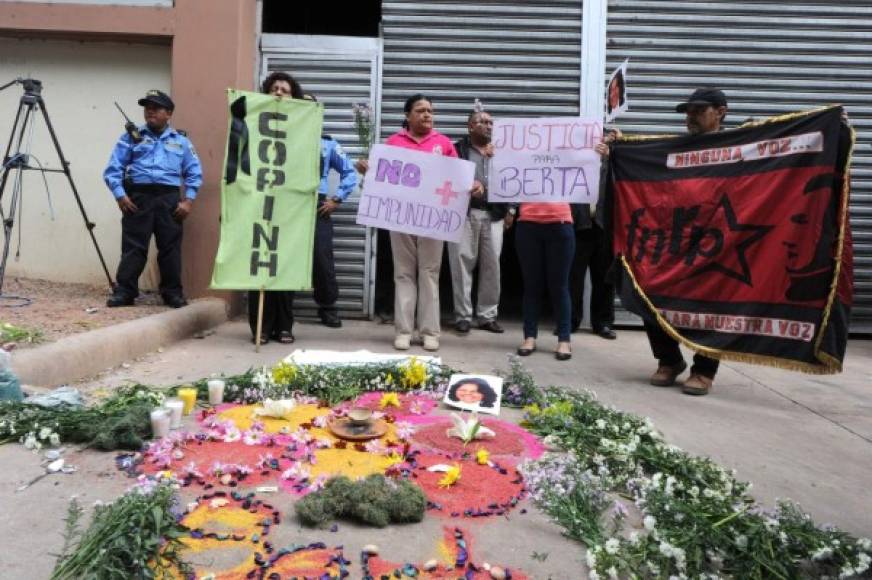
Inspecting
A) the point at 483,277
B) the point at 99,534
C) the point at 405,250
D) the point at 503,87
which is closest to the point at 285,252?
the point at 405,250

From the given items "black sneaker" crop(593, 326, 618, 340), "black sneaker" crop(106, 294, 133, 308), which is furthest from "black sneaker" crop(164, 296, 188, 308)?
"black sneaker" crop(593, 326, 618, 340)

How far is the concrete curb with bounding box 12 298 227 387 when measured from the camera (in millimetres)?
3664

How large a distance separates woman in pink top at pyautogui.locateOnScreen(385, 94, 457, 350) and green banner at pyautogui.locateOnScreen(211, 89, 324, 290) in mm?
690

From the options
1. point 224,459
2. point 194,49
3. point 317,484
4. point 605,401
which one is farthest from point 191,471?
point 194,49

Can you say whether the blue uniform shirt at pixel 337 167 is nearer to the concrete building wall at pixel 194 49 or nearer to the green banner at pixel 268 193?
the green banner at pixel 268 193

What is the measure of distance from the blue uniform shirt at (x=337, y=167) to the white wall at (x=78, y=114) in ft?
6.59

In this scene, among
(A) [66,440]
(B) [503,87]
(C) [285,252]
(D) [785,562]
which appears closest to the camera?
(D) [785,562]

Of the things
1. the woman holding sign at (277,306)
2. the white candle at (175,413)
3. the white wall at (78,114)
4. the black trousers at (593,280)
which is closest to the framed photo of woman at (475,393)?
the white candle at (175,413)

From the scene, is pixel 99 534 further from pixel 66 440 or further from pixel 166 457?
pixel 66 440

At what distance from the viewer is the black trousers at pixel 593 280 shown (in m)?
6.45

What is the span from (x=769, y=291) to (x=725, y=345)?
42 cm

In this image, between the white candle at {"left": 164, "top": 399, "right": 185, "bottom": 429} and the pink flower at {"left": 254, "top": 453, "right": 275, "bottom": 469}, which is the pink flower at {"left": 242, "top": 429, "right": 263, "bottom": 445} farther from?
the white candle at {"left": 164, "top": 399, "right": 185, "bottom": 429}

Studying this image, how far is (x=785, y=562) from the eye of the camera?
76.4 inches

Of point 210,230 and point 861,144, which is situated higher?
point 861,144
